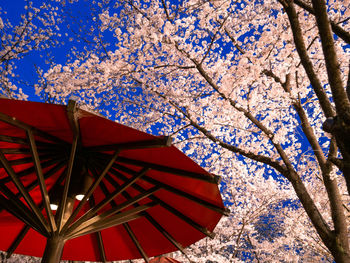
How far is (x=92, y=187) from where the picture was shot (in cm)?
185

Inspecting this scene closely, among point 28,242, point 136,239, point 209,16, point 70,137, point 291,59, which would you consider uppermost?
point 209,16

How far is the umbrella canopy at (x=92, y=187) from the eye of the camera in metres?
1.66

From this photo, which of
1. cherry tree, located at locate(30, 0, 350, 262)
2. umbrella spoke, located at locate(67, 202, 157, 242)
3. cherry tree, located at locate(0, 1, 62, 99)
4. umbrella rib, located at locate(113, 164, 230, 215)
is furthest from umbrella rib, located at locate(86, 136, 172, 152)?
cherry tree, located at locate(0, 1, 62, 99)

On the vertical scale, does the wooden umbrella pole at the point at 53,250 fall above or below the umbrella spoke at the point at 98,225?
below

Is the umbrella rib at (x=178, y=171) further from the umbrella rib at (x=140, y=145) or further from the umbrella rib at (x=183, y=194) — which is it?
the umbrella rib at (x=140, y=145)

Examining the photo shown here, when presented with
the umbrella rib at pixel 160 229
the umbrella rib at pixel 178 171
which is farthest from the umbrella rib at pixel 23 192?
the umbrella rib at pixel 160 229

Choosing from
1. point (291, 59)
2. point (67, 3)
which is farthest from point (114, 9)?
point (291, 59)

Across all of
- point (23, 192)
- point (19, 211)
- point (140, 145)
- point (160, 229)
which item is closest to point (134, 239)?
point (160, 229)

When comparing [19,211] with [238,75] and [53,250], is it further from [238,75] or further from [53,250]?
[238,75]

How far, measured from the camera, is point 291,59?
5855 millimetres

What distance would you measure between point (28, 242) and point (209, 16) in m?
6.06

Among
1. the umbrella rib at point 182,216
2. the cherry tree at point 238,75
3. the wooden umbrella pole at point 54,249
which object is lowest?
the wooden umbrella pole at point 54,249

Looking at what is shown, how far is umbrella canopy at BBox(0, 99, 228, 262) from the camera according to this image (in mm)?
1655

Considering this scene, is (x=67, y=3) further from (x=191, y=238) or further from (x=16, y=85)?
(x=191, y=238)
